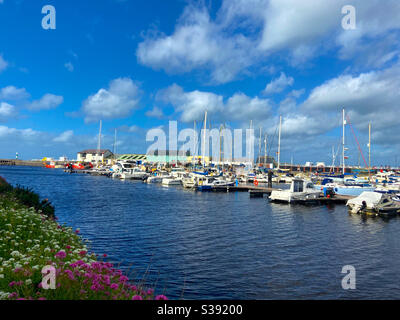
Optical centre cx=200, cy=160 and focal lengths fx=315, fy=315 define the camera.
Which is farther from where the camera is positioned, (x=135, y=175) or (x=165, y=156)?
(x=165, y=156)

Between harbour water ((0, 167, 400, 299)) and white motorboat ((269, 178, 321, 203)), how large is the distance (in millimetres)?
10002

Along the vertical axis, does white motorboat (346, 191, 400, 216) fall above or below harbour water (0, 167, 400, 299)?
above

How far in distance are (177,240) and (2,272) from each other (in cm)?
1527

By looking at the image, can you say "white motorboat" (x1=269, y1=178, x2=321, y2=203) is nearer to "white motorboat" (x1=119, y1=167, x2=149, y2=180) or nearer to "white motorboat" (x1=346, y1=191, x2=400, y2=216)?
"white motorboat" (x1=346, y1=191, x2=400, y2=216)

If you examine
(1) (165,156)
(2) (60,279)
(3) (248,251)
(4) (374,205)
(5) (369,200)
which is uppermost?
(1) (165,156)

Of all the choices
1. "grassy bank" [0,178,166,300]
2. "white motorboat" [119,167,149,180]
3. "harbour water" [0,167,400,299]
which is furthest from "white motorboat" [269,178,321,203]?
"white motorboat" [119,167,149,180]

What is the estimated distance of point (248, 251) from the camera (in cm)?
2050

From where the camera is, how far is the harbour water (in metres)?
14.4

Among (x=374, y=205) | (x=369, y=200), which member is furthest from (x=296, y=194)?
(x=374, y=205)

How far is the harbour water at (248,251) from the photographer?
14438 mm

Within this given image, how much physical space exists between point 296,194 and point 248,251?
29.1 m

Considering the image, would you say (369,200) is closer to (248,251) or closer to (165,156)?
(248,251)

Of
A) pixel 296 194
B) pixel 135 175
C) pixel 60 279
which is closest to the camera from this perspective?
pixel 60 279
